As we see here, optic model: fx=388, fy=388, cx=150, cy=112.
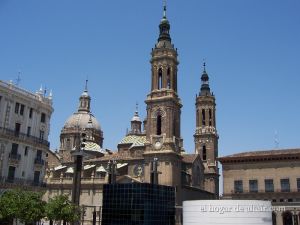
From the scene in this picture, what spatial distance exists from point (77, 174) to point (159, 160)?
31743 millimetres

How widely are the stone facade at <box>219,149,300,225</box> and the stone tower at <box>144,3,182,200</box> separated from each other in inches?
393

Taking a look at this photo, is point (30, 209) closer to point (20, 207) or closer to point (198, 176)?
point (20, 207)

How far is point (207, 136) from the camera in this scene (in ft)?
315

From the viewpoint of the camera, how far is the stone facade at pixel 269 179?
58.8 m

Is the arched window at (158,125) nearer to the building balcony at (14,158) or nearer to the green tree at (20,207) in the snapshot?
the building balcony at (14,158)

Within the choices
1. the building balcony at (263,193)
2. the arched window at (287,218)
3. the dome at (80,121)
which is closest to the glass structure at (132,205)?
the building balcony at (263,193)

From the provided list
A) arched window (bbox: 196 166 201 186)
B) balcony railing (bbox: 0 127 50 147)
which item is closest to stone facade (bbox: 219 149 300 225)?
arched window (bbox: 196 166 201 186)

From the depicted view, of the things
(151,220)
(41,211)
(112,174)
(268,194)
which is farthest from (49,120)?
(268,194)

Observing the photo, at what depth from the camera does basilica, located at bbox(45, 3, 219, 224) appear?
70500mm

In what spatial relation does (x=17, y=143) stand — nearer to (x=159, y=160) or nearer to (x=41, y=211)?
(x=41, y=211)

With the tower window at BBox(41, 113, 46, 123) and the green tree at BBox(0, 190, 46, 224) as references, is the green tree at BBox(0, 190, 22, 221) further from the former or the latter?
the tower window at BBox(41, 113, 46, 123)

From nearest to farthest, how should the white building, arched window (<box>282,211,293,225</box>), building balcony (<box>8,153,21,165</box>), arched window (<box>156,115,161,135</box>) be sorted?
the white building
building balcony (<box>8,153,21,165</box>)
arched window (<box>282,211,293,225</box>)
arched window (<box>156,115,161,135</box>)

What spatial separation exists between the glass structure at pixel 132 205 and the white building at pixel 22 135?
11024mm

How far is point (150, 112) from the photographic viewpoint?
73.7 metres
